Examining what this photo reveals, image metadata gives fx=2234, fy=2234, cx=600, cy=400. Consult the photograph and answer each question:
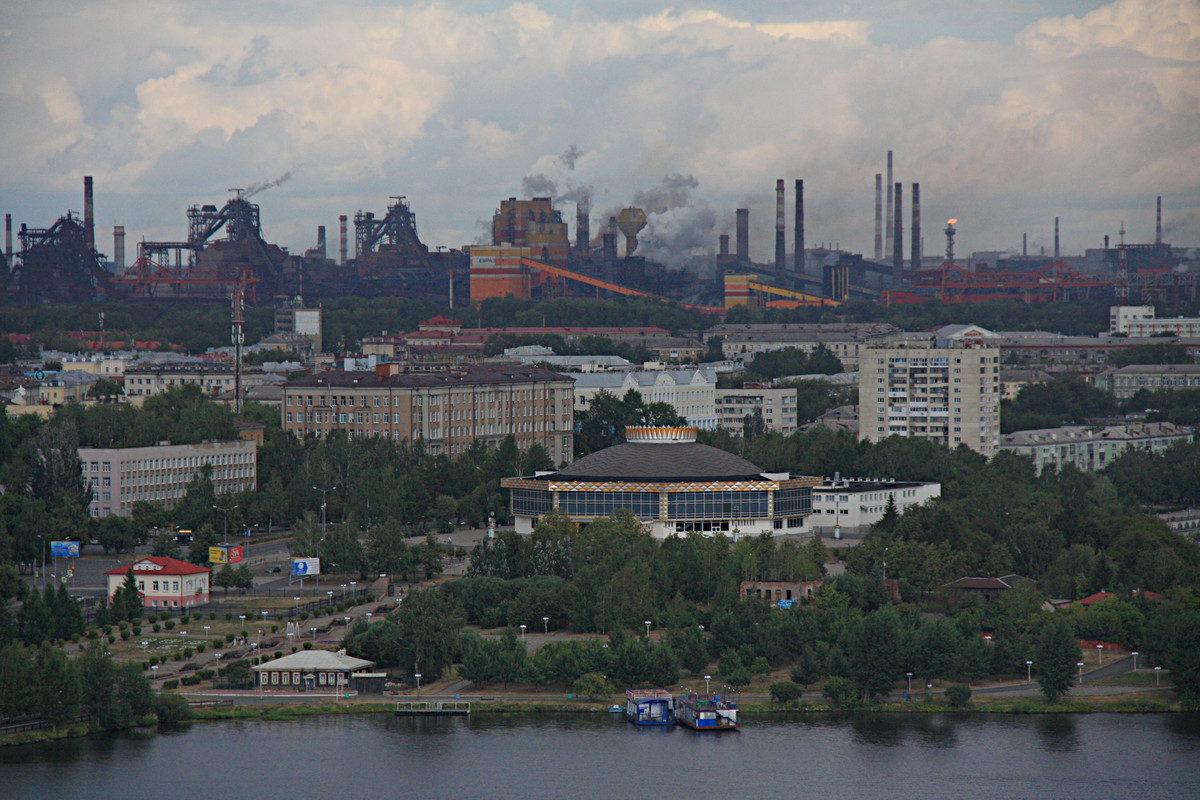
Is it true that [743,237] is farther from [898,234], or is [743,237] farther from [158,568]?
[158,568]

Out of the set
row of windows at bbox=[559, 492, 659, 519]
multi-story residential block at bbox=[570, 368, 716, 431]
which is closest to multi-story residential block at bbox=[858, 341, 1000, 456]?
A: multi-story residential block at bbox=[570, 368, 716, 431]

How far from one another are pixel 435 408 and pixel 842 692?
38.9 meters

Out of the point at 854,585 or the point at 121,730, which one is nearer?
the point at 121,730

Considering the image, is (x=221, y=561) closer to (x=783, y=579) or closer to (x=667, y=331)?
(x=783, y=579)

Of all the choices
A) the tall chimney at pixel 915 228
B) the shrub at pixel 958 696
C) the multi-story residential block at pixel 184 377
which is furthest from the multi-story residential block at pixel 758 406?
the tall chimney at pixel 915 228

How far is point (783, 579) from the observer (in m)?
49.2

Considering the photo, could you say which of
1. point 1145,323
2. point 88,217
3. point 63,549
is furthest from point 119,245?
point 63,549

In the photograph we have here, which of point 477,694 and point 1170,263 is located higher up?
point 1170,263

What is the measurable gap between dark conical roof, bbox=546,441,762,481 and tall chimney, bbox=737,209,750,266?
331ft

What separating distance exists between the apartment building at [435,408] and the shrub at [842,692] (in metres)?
35.3

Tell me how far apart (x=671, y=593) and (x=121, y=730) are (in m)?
13.9

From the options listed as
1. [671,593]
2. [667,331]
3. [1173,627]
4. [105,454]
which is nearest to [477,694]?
[671,593]

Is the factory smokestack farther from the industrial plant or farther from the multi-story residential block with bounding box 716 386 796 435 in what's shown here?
the multi-story residential block with bounding box 716 386 796 435

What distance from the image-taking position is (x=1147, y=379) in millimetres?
114188
